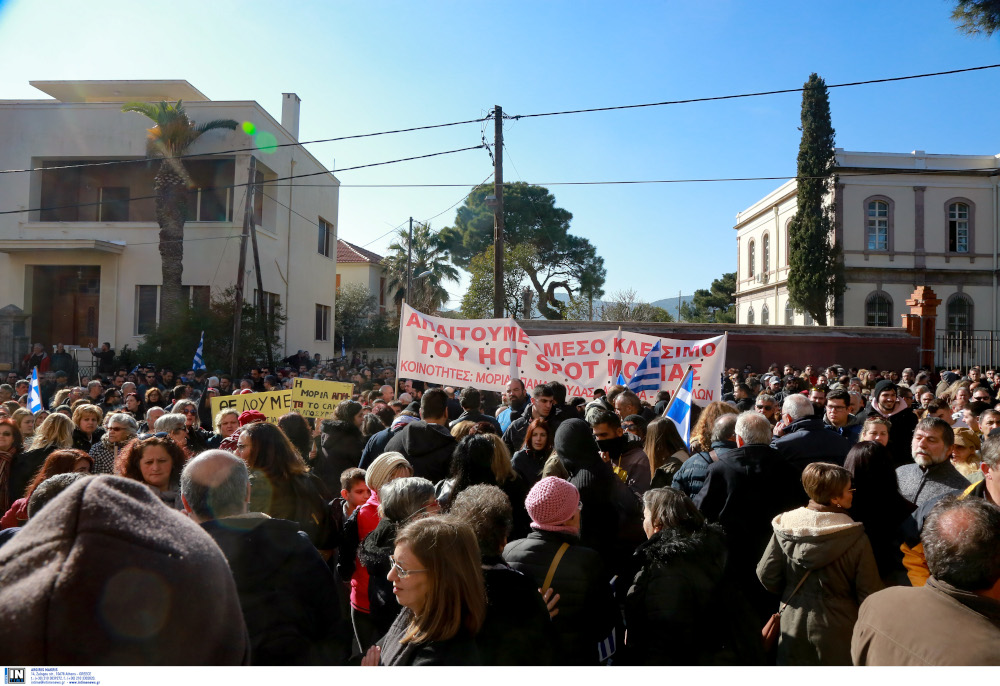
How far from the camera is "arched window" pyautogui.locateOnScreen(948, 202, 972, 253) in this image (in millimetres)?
41031

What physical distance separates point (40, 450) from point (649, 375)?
6.90m

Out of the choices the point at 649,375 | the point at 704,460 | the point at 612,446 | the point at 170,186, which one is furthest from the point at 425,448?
the point at 170,186

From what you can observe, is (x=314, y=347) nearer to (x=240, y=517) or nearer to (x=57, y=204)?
(x=57, y=204)

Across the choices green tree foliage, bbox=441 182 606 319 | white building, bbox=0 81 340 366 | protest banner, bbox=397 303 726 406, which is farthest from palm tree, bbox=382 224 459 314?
protest banner, bbox=397 303 726 406

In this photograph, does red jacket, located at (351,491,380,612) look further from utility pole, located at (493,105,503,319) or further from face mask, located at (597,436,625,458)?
utility pole, located at (493,105,503,319)

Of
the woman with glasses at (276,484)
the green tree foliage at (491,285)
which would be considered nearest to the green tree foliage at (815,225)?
the green tree foliage at (491,285)

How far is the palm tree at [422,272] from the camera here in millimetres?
45844

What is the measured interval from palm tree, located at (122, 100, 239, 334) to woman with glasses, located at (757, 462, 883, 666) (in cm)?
2252

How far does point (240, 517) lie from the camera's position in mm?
2934

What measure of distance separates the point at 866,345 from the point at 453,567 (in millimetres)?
25732

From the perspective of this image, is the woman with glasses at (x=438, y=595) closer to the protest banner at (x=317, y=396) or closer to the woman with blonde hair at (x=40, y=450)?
the woman with blonde hair at (x=40, y=450)

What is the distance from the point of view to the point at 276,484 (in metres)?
4.18

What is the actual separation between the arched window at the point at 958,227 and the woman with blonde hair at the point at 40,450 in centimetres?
4573

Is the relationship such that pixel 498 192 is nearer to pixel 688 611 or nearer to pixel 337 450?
pixel 337 450
